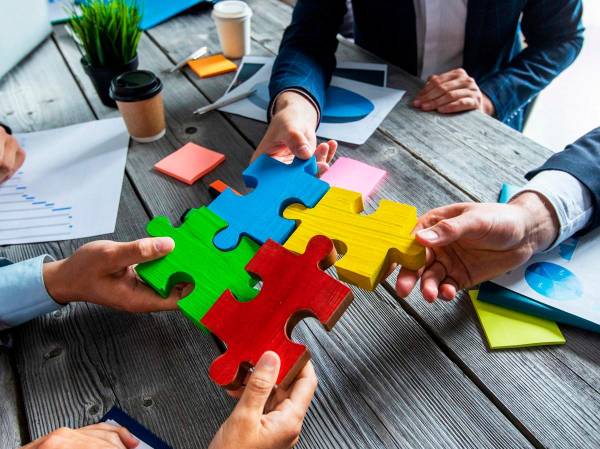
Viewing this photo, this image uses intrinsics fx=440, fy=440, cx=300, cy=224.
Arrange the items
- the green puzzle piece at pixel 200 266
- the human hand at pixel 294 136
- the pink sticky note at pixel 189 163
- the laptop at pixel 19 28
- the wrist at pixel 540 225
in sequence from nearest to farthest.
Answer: the green puzzle piece at pixel 200 266 → the wrist at pixel 540 225 → the human hand at pixel 294 136 → the pink sticky note at pixel 189 163 → the laptop at pixel 19 28

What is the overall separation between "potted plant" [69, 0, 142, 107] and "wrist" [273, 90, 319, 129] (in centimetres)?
43

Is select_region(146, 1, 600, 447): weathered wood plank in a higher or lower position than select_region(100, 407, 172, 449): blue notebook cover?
higher

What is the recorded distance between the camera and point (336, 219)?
0.70 m

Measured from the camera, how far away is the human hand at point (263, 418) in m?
0.51

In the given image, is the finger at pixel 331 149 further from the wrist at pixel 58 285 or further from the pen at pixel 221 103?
the wrist at pixel 58 285

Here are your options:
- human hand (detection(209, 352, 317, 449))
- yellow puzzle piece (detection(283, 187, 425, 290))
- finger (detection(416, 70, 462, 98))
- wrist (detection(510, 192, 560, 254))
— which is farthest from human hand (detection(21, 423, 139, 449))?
finger (detection(416, 70, 462, 98))

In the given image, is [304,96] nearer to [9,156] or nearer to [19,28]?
[9,156]

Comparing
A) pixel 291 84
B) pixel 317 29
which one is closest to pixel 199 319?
pixel 291 84

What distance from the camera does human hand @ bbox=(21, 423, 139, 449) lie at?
0.52m

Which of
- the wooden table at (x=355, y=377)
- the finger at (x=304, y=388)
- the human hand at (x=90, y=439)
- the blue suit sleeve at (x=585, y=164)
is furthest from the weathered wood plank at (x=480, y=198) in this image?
the human hand at (x=90, y=439)

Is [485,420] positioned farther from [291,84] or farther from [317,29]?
[317,29]

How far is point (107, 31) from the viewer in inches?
43.9

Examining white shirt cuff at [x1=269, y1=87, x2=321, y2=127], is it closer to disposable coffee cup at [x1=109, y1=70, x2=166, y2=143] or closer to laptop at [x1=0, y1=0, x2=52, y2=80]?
disposable coffee cup at [x1=109, y1=70, x2=166, y2=143]

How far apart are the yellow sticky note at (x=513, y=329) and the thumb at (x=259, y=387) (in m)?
0.34
